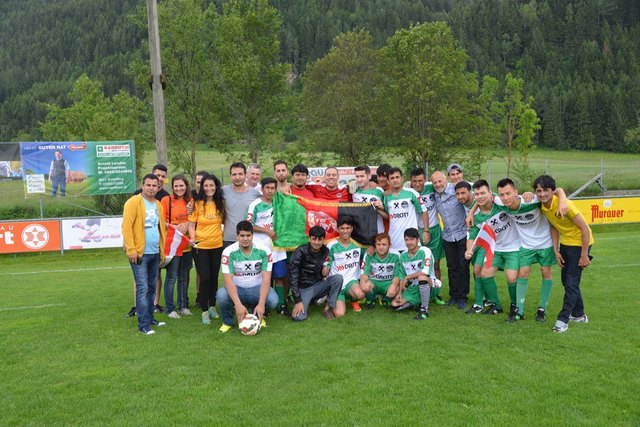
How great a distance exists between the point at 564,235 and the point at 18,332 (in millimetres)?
6730

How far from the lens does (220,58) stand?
74.3ft

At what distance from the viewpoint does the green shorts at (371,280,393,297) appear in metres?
7.43

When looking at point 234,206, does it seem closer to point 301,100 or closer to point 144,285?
point 144,285

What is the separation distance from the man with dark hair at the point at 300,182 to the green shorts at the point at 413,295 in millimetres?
1843

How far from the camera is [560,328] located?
6.16m

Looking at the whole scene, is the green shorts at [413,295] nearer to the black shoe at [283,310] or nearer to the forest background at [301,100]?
the black shoe at [283,310]

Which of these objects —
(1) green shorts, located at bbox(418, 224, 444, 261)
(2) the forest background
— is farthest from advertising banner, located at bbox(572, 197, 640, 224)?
(1) green shorts, located at bbox(418, 224, 444, 261)

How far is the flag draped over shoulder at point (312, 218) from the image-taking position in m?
7.36

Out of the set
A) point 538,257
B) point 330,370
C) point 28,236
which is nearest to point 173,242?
point 330,370

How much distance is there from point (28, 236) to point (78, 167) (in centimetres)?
259

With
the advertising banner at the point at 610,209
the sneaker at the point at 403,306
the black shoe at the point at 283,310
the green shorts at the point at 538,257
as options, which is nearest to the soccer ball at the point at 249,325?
the black shoe at the point at 283,310

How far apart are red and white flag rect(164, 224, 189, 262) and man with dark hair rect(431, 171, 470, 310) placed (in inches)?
137

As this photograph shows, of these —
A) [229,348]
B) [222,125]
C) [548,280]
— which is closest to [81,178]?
[222,125]

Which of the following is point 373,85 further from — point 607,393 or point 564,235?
point 607,393
